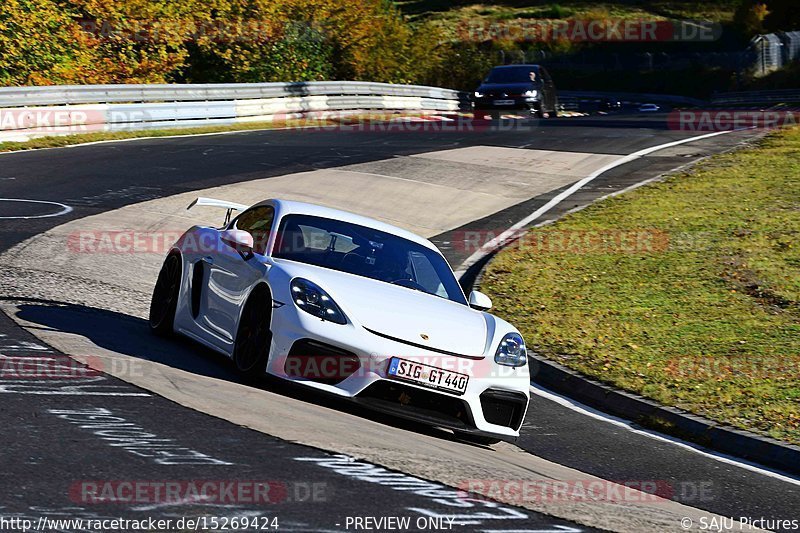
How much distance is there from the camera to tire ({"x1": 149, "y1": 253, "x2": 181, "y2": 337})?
9.77m

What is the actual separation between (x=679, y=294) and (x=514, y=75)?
2270 cm

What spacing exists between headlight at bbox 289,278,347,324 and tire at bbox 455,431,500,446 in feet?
3.86

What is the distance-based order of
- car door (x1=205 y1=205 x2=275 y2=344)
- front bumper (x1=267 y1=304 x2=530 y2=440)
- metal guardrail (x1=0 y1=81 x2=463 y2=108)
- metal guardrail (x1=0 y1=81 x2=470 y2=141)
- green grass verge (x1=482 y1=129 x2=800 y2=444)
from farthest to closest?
1. metal guardrail (x1=0 y1=81 x2=463 y2=108)
2. metal guardrail (x1=0 y1=81 x2=470 y2=141)
3. green grass verge (x1=482 y1=129 x2=800 y2=444)
4. car door (x1=205 y1=205 x2=275 y2=344)
5. front bumper (x1=267 y1=304 x2=530 y2=440)

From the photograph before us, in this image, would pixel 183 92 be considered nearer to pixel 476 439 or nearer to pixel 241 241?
pixel 241 241

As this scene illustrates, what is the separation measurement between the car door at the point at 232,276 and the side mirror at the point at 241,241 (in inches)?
1.0

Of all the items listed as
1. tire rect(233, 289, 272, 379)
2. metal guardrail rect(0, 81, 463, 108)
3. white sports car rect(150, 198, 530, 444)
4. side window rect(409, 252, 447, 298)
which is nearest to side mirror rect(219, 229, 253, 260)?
white sports car rect(150, 198, 530, 444)

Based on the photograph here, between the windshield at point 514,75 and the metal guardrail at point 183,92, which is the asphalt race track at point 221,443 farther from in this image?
the windshield at point 514,75

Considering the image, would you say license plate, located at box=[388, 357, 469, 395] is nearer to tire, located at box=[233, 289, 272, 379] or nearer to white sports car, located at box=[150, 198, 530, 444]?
white sports car, located at box=[150, 198, 530, 444]

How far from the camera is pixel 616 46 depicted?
261 ft

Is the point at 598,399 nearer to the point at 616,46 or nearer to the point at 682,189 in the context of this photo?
the point at 682,189

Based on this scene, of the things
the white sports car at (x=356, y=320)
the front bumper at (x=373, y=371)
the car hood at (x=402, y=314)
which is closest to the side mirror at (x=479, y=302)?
the white sports car at (x=356, y=320)

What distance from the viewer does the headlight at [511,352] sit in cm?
815

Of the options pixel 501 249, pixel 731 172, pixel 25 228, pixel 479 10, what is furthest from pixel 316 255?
pixel 479 10

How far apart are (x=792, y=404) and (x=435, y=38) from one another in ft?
143
